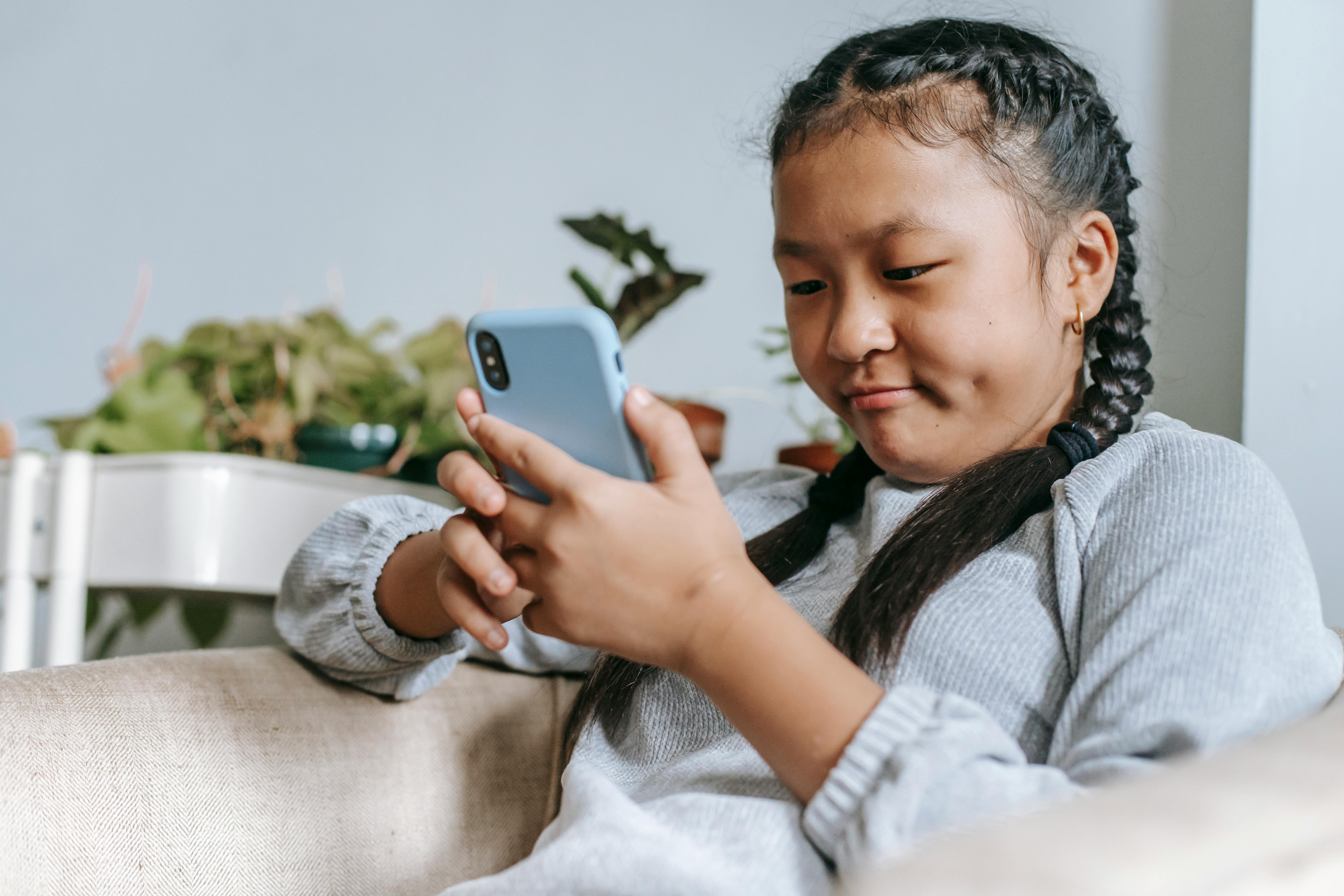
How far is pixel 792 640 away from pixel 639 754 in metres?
0.20

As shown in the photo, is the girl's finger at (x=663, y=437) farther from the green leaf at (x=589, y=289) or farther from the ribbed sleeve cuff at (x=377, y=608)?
the green leaf at (x=589, y=289)

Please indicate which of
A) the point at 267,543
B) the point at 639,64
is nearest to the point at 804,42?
the point at 639,64

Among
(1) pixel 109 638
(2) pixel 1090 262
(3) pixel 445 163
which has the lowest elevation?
(1) pixel 109 638

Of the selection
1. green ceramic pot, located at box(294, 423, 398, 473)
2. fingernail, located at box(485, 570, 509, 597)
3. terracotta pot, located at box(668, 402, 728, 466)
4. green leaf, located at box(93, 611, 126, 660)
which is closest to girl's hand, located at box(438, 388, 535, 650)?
fingernail, located at box(485, 570, 509, 597)

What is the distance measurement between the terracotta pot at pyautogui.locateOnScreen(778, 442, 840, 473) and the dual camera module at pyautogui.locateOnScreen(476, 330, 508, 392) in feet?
1.60

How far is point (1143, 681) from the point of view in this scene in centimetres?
40

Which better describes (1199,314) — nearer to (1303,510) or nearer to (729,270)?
(1303,510)

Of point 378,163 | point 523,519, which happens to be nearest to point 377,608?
point 523,519

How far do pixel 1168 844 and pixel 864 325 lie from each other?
40 cm

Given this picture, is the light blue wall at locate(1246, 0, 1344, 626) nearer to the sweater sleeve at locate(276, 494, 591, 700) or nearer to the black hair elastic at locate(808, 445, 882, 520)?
the black hair elastic at locate(808, 445, 882, 520)

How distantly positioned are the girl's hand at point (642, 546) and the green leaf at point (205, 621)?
1.03m

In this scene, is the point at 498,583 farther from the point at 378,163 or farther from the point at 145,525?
the point at 378,163

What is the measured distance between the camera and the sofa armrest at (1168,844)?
0.18 metres

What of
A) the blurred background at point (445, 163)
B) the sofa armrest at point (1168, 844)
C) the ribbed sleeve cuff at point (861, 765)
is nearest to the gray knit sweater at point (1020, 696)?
the ribbed sleeve cuff at point (861, 765)
